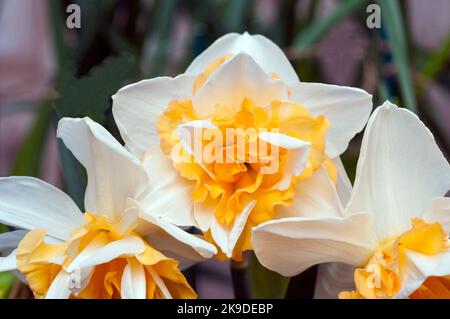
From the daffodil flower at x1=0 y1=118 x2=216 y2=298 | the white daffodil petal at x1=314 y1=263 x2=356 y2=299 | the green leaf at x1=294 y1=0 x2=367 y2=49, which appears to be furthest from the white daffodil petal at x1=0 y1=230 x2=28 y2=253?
the green leaf at x1=294 y1=0 x2=367 y2=49

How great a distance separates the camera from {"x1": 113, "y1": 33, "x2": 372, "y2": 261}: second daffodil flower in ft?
1.23

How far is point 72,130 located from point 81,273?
0.09 metres

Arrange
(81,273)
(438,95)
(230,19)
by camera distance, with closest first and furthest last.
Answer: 1. (81,273)
2. (230,19)
3. (438,95)

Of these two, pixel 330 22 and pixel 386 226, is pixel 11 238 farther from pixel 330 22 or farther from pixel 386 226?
pixel 330 22

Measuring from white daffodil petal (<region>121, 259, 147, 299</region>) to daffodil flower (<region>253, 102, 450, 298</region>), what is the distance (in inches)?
2.8

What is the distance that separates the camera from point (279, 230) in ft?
1.17

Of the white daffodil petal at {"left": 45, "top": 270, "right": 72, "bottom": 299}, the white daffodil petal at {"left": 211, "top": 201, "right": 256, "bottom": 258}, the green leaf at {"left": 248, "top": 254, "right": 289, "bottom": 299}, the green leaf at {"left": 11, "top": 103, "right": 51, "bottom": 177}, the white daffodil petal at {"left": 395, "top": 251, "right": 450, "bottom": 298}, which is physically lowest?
the green leaf at {"left": 248, "top": 254, "right": 289, "bottom": 299}

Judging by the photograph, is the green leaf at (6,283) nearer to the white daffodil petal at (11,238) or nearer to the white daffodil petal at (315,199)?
the white daffodil petal at (11,238)

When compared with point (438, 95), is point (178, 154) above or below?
above

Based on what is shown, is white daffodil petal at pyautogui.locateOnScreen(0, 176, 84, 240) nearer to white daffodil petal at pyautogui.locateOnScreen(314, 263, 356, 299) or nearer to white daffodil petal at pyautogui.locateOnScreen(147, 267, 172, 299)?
white daffodil petal at pyautogui.locateOnScreen(147, 267, 172, 299)

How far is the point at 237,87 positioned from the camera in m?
0.40
